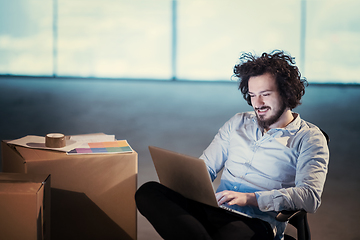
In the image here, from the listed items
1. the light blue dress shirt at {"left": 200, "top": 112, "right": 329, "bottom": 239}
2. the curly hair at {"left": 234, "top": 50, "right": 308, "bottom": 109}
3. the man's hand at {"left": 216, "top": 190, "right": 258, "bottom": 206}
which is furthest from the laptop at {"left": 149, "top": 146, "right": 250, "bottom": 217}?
the curly hair at {"left": 234, "top": 50, "right": 308, "bottom": 109}

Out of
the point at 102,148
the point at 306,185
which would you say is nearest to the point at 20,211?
the point at 102,148

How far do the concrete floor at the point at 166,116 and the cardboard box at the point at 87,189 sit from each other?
445 mm

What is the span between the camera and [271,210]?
1258 mm

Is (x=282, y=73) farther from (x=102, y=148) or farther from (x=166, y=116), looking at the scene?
(x=166, y=116)

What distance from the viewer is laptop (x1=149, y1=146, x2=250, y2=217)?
1146 millimetres

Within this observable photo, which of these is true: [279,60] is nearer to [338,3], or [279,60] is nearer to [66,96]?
[66,96]

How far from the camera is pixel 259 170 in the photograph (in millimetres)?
1410

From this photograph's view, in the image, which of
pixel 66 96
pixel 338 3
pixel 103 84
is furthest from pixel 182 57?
pixel 338 3

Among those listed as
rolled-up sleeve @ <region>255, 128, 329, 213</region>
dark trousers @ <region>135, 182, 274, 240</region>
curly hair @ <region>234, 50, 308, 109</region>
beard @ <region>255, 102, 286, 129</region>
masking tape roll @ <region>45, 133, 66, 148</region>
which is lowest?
dark trousers @ <region>135, 182, 274, 240</region>

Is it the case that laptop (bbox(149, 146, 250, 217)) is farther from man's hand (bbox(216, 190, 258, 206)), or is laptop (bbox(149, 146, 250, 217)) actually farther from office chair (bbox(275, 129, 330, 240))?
office chair (bbox(275, 129, 330, 240))

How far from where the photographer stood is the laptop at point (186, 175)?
115 centimetres

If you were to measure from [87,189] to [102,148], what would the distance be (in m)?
0.18

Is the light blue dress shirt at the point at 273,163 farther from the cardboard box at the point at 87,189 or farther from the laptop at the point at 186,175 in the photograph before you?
the cardboard box at the point at 87,189

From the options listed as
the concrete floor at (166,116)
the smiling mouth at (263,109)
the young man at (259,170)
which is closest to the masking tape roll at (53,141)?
the young man at (259,170)
